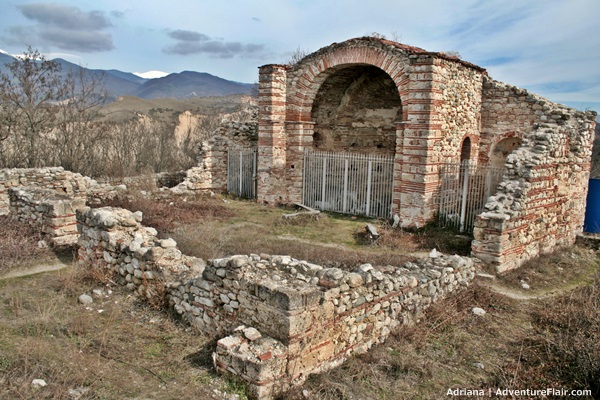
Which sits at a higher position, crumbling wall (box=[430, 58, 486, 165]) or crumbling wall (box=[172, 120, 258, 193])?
crumbling wall (box=[430, 58, 486, 165])

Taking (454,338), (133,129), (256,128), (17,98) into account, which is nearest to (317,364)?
(454,338)

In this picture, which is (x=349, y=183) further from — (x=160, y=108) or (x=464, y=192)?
(x=160, y=108)

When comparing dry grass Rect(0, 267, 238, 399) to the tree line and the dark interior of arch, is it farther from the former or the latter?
the tree line

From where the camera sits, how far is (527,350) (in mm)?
5266

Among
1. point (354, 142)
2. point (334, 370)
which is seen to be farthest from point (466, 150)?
point (334, 370)

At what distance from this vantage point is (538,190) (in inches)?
355

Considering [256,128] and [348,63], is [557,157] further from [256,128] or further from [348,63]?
[256,128]

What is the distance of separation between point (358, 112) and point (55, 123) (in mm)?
11250

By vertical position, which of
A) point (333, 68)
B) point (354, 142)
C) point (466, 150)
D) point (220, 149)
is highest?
point (333, 68)

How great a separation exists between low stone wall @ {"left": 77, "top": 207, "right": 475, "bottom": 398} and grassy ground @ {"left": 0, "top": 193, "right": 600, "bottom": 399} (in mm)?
184

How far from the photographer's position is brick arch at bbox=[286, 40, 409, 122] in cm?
1136

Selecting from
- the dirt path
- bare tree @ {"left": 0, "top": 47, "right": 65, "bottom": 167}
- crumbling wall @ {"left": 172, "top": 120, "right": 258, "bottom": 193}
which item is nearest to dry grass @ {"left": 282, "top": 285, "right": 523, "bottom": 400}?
the dirt path

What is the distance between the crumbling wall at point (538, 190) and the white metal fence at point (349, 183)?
12.4ft

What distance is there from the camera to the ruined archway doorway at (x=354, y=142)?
42.1 ft
